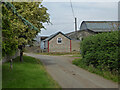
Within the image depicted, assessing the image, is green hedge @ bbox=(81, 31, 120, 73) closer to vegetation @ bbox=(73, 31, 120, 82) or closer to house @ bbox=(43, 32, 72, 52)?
vegetation @ bbox=(73, 31, 120, 82)

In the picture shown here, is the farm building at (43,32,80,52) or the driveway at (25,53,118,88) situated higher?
the farm building at (43,32,80,52)

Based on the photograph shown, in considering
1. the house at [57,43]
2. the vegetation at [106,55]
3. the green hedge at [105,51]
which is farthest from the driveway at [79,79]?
the house at [57,43]

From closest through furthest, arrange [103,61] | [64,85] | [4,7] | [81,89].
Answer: [81,89], [64,85], [4,7], [103,61]

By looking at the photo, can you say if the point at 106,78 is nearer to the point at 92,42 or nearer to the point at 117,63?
the point at 117,63

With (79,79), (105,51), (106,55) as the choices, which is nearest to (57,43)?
(105,51)

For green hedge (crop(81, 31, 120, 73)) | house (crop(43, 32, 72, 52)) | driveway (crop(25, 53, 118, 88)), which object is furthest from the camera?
house (crop(43, 32, 72, 52))

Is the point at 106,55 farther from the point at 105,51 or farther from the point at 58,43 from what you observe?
the point at 58,43

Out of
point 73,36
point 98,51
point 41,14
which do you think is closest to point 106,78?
point 98,51

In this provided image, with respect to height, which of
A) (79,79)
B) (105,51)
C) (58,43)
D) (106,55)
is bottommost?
(79,79)

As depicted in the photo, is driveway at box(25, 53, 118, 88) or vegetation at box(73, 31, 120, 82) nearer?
driveway at box(25, 53, 118, 88)

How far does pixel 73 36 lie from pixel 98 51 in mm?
33976

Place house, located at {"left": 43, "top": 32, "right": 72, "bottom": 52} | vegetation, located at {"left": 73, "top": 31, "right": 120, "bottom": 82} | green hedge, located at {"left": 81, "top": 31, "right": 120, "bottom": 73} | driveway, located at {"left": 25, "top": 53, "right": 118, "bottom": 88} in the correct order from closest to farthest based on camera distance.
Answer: driveway, located at {"left": 25, "top": 53, "right": 118, "bottom": 88} → vegetation, located at {"left": 73, "top": 31, "right": 120, "bottom": 82} → green hedge, located at {"left": 81, "top": 31, "right": 120, "bottom": 73} → house, located at {"left": 43, "top": 32, "right": 72, "bottom": 52}

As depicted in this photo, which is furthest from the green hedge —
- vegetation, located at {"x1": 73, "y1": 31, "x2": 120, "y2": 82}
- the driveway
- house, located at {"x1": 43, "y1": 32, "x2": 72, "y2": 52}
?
house, located at {"x1": 43, "y1": 32, "x2": 72, "y2": 52}

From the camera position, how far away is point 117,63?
10.0m
